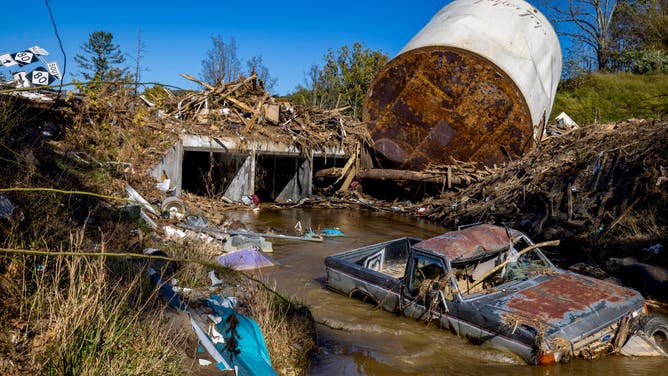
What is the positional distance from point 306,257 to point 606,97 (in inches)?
954

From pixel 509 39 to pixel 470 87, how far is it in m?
1.94

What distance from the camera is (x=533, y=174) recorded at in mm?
13680

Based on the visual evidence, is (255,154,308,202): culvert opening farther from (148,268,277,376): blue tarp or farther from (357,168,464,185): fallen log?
(148,268,277,376): blue tarp

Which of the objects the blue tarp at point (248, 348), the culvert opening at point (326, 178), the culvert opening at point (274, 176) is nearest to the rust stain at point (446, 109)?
the culvert opening at point (326, 178)

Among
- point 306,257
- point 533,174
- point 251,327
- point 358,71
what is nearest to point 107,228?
point 306,257

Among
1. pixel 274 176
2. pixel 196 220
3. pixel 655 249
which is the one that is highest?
pixel 274 176

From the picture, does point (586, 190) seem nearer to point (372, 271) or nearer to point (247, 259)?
point (372, 271)

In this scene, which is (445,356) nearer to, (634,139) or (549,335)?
(549,335)

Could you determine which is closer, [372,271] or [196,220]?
[372,271]

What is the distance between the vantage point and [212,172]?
17.9 m

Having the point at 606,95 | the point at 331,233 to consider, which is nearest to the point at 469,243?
the point at 331,233

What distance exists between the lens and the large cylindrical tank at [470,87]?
15.5 metres

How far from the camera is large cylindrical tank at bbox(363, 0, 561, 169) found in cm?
1548

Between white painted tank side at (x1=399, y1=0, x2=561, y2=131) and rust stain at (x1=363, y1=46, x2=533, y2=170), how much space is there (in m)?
0.38
